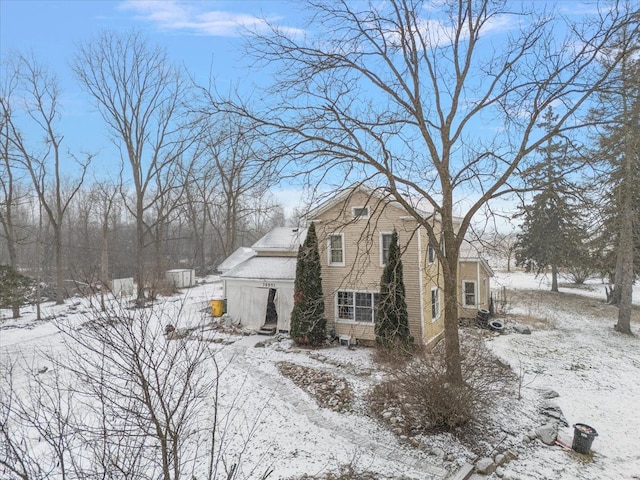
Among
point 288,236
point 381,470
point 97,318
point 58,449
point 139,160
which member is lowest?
point 381,470

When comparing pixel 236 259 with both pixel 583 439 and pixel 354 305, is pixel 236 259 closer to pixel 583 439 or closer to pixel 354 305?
pixel 354 305

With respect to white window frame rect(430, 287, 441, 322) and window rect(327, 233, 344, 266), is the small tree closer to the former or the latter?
window rect(327, 233, 344, 266)

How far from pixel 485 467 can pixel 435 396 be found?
4.71ft

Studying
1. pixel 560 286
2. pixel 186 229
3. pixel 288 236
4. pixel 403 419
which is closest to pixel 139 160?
pixel 288 236

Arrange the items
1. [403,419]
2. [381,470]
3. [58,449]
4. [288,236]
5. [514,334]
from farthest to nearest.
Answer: [288,236] < [514,334] < [403,419] < [381,470] < [58,449]

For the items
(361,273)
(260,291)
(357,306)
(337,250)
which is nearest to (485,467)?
→ (361,273)

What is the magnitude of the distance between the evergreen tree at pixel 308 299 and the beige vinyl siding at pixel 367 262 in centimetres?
43

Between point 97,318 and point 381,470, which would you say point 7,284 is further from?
point 381,470

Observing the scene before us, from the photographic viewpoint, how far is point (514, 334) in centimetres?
1552

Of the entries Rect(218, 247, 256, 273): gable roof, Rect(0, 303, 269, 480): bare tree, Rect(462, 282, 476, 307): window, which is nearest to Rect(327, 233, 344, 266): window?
Rect(0, 303, 269, 480): bare tree

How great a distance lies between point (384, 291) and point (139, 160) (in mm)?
18273

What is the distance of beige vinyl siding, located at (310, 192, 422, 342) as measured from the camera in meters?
13.4

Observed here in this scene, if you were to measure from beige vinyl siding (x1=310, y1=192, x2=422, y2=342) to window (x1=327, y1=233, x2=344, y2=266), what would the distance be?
16 centimetres

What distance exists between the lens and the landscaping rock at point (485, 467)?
624 centimetres
